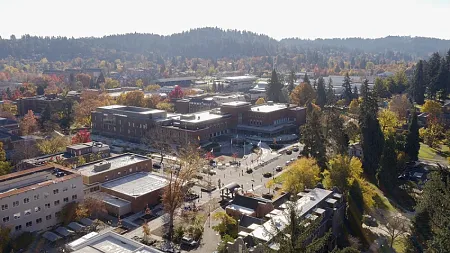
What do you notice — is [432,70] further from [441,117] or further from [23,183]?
[23,183]

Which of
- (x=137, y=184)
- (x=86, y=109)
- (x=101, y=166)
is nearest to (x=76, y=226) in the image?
(x=137, y=184)

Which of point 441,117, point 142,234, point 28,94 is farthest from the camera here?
point 28,94

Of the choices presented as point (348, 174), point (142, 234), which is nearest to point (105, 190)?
point (142, 234)

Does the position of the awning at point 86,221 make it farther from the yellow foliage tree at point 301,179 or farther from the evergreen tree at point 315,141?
the evergreen tree at point 315,141

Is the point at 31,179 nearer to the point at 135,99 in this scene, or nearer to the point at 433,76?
the point at 135,99

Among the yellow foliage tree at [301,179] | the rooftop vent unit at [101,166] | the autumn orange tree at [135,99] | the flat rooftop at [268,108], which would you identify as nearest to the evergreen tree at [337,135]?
the yellow foliage tree at [301,179]

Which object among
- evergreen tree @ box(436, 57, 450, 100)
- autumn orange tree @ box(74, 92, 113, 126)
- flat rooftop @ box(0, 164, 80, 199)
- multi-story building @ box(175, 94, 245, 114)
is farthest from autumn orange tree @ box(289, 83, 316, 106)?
flat rooftop @ box(0, 164, 80, 199)

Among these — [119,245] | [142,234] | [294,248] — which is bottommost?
[142,234]
